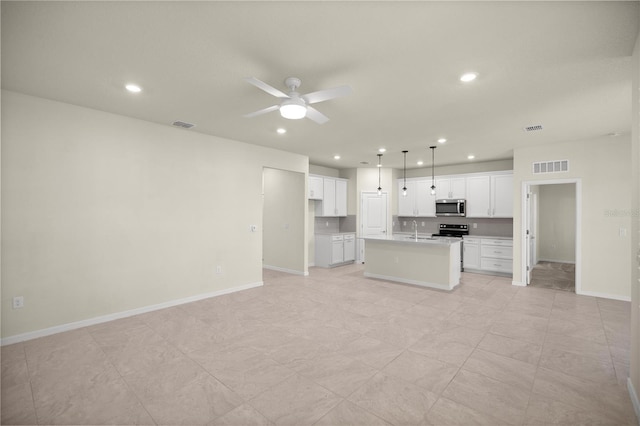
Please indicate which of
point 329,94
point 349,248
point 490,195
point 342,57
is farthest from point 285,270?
point 342,57

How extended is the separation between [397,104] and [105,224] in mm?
4044

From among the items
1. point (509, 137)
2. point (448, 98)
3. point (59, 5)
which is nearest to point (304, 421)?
point (59, 5)

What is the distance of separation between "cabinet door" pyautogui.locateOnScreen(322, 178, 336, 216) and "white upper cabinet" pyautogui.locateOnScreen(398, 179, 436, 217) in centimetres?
197

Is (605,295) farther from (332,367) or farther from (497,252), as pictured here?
(332,367)

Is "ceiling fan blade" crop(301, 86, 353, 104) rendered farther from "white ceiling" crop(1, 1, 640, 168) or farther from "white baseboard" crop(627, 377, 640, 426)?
"white baseboard" crop(627, 377, 640, 426)

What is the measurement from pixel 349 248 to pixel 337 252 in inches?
21.3

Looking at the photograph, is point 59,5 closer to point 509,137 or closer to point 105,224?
point 105,224

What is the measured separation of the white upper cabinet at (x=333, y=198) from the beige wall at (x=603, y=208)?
478 cm

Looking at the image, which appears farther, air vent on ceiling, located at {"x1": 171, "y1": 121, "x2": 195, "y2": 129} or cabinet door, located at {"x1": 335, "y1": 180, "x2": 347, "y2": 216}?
cabinet door, located at {"x1": 335, "y1": 180, "x2": 347, "y2": 216}

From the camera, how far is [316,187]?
7727 millimetres

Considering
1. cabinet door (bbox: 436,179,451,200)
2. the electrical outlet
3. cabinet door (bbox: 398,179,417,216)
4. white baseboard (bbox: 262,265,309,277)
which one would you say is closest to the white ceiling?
the electrical outlet

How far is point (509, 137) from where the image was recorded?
5.11 metres

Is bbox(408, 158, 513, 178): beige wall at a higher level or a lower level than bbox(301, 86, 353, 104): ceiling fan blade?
higher

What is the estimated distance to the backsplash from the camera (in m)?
7.35
